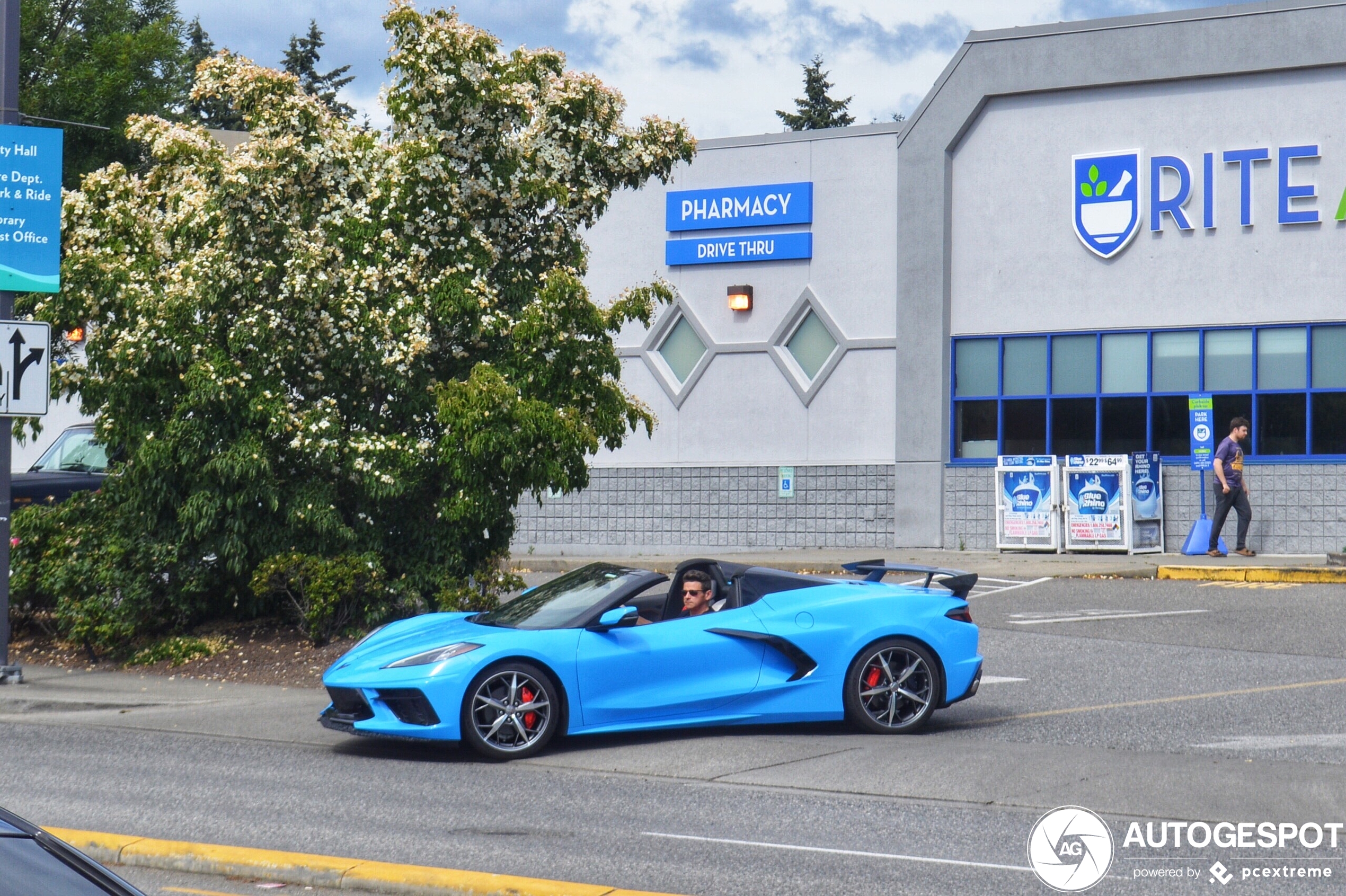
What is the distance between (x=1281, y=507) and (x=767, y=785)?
15.9 m

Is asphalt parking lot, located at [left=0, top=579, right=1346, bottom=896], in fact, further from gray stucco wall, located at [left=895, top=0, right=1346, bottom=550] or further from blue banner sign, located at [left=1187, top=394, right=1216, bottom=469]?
gray stucco wall, located at [left=895, top=0, right=1346, bottom=550]

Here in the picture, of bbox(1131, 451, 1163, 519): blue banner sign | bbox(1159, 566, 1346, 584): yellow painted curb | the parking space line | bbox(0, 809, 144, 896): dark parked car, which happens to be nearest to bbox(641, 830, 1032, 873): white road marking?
the parking space line

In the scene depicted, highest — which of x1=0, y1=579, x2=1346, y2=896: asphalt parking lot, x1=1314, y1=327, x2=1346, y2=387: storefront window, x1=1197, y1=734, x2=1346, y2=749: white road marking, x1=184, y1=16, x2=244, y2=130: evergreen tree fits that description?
x1=184, y1=16, x2=244, y2=130: evergreen tree

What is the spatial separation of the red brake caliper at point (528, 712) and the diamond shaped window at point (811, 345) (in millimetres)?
16519

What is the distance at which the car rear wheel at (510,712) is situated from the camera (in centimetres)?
893

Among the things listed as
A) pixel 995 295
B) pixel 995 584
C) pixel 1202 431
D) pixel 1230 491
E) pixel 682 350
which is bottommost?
pixel 995 584

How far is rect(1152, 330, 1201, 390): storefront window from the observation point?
72.9ft

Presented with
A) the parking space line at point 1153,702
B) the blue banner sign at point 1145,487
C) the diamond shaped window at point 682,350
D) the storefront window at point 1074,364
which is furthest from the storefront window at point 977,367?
the parking space line at point 1153,702

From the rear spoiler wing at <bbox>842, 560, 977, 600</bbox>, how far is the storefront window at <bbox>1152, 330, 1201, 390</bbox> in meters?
13.2

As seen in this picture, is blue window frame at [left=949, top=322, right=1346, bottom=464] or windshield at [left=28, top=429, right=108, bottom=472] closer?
windshield at [left=28, top=429, right=108, bottom=472]

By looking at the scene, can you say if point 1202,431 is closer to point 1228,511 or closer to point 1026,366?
point 1228,511

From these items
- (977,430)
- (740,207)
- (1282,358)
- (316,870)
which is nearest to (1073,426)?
(977,430)

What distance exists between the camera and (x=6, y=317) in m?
12.3

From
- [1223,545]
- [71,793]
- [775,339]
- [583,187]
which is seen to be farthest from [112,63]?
[71,793]
